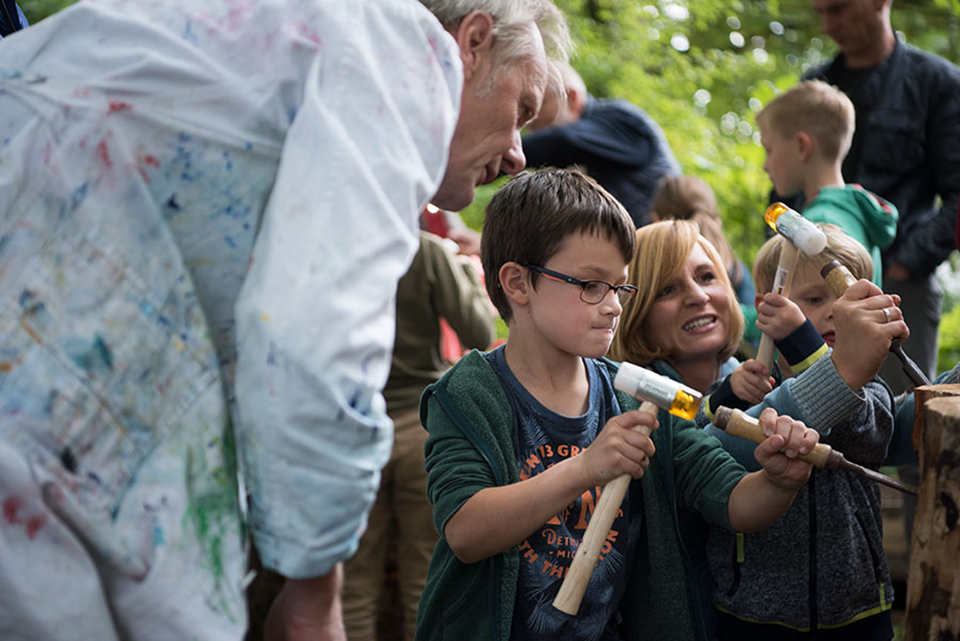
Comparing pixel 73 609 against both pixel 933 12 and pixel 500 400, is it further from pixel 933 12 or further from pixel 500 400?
pixel 933 12

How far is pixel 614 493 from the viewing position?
1.86m

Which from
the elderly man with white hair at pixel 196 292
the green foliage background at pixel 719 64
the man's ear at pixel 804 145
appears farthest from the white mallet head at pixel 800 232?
the green foliage background at pixel 719 64

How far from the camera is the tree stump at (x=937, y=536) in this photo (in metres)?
1.66

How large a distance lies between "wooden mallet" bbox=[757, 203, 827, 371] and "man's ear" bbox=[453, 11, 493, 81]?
931 millimetres

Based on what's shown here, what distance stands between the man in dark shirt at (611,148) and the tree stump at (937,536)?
2.86m

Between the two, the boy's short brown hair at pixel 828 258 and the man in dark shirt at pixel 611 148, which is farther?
the man in dark shirt at pixel 611 148

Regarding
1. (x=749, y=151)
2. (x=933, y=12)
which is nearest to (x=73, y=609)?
(x=749, y=151)

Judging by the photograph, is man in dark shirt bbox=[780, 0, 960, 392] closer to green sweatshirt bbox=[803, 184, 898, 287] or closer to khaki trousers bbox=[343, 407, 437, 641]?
green sweatshirt bbox=[803, 184, 898, 287]

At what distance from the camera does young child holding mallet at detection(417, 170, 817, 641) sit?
2.00 m

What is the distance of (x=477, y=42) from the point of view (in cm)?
177

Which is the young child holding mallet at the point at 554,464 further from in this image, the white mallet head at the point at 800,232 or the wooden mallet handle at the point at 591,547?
the white mallet head at the point at 800,232

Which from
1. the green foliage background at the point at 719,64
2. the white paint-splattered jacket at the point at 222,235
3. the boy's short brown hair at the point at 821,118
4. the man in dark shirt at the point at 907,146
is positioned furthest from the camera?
the green foliage background at the point at 719,64

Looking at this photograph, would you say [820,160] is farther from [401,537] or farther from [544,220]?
[401,537]

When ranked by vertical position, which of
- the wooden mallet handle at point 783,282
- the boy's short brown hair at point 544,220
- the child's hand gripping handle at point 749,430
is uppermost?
the boy's short brown hair at point 544,220
